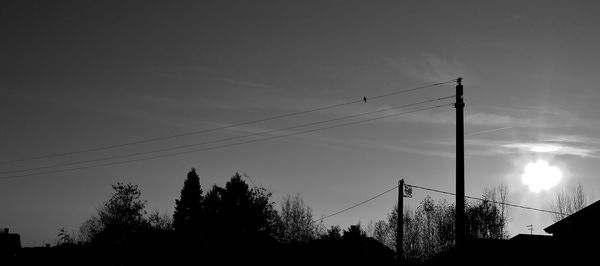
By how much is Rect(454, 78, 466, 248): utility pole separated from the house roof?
13829 millimetres

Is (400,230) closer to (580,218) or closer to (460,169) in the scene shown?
(580,218)

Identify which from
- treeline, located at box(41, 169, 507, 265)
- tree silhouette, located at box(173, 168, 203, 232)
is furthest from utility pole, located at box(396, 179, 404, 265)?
tree silhouette, located at box(173, 168, 203, 232)

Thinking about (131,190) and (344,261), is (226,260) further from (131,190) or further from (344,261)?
(131,190)

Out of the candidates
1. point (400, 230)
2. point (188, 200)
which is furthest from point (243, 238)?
point (188, 200)

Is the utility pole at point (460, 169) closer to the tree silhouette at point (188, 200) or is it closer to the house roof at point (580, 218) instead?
the house roof at point (580, 218)

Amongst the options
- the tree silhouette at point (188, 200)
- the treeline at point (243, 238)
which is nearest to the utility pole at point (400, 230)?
the treeline at point (243, 238)

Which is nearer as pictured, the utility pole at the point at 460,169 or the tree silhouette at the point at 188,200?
the utility pole at the point at 460,169

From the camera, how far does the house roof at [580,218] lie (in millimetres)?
31422

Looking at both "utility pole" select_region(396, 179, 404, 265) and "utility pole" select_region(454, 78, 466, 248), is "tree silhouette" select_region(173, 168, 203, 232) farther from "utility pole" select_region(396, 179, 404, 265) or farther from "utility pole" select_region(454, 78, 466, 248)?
"utility pole" select_region(454, 78, 466, 248)

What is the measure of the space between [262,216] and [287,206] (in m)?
40.7

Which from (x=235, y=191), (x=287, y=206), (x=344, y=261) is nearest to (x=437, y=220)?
(x=287, y=206)

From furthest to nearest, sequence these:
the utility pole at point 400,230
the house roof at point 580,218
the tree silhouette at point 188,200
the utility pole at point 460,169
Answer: the tree silhouette at point 188,200 < the utility pole at point 400,230 < the house roof at point 580,218 < the utility pole at point 460,169

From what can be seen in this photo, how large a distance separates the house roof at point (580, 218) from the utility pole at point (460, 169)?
1383 centimetres

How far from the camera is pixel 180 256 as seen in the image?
40.9 metres
